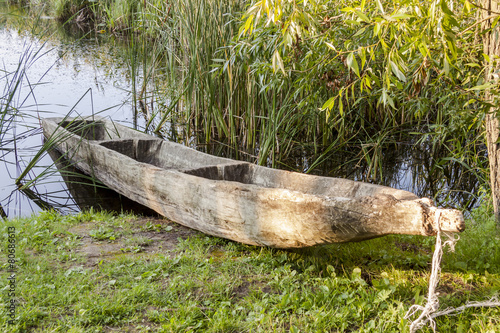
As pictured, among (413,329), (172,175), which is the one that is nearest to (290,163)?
(172,175)

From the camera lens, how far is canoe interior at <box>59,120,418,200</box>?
276 cm

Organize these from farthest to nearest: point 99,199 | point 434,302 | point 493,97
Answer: point 99,199 < point 493,97 < point 434,302

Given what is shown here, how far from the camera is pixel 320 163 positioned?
5.04m

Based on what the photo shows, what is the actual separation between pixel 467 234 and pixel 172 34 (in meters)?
4.09

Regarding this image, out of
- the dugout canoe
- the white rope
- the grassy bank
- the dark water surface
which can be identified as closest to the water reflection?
the dark water surface

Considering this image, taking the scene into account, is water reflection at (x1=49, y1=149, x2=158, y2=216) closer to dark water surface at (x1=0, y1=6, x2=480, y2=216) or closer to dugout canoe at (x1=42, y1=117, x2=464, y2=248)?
dark water surface at (x1=0, y1=6, x2=480, y2=216)

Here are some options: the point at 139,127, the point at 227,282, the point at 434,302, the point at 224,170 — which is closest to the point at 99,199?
the point at 224,170

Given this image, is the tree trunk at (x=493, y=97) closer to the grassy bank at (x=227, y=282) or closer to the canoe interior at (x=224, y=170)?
the grassy bank at (x=227, y=282)

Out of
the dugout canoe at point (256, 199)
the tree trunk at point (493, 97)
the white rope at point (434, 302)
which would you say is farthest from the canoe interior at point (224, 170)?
the tree trunk at point (493, 97)

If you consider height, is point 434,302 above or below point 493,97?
below

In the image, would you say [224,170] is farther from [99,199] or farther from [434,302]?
[434,302]

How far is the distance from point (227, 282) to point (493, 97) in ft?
6.20

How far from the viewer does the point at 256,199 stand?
256 centimetres

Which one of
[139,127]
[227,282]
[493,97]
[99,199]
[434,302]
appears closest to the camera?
[434,302]
